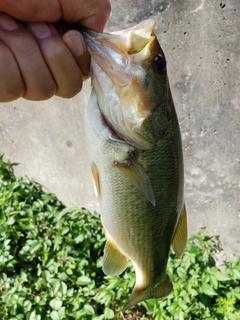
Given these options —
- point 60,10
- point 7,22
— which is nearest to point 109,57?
point 60,10

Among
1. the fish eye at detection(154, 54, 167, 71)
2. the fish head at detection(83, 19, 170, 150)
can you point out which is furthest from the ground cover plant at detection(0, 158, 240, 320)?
the fish eye at detection(154, 54, 167, 71)

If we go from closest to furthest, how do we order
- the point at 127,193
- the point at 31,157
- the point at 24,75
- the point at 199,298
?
the point at 24,75, the point at 127,193, the point at 199,298, the point at 31,157

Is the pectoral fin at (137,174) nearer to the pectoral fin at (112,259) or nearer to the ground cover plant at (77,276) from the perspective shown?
the pectoral fin at (112,259)

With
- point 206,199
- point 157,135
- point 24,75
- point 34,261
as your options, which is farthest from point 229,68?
point 34,261

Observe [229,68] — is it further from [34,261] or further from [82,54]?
[34,261]

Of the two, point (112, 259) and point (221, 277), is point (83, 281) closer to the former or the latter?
point (221, 277)

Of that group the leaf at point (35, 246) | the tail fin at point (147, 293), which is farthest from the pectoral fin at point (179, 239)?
the leaf at point (35, 246)
